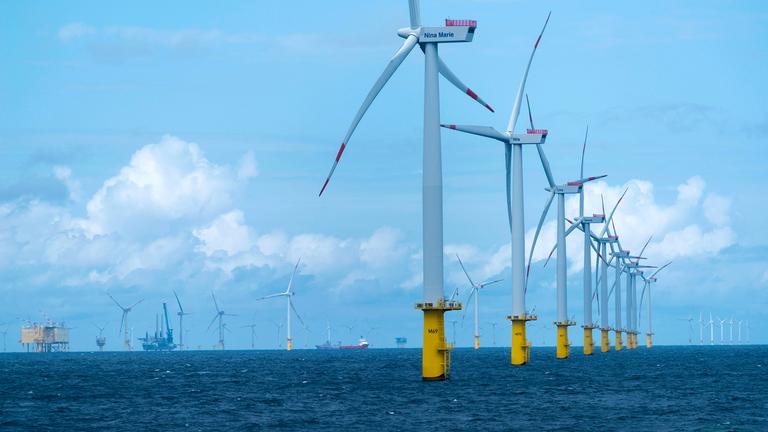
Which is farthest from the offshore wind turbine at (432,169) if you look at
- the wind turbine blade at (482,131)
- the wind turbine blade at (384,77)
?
the wind turbine blade at (482,131)

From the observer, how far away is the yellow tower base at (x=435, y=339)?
101 m

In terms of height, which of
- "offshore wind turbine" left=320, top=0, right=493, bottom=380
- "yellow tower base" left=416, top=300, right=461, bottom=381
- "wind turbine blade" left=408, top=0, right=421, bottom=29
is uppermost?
"wind turbine blade" left=408, top=0, right=421, bottom=29

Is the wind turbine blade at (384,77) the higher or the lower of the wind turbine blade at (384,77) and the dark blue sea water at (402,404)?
the higher

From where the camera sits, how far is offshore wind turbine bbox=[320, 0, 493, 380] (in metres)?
101

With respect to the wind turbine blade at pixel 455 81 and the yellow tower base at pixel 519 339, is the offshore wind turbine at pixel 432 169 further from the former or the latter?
the yellow tower base at pixel 519 339

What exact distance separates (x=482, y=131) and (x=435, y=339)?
45754 mm

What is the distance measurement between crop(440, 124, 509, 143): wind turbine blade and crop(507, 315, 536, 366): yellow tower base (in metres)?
23.6

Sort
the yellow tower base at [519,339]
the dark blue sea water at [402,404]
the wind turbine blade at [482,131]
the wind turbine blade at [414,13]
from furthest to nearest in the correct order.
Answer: the yellow tower base at [519,339]
the wind turbine blade at [482,131]
the wind turbine blade at [414,13]
the dark blue sea water at [402,404]

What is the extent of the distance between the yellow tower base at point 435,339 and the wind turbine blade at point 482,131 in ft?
116

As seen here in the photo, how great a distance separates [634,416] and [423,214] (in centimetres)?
2525

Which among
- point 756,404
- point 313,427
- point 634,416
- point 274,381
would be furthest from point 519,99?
point 313,427

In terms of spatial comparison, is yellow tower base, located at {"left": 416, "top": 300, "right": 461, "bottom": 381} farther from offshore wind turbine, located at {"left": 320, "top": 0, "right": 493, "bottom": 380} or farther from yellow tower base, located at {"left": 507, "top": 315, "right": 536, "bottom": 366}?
yellow tower base, located at {"left": 507, "top": 315, "right": 536, "bottom": 366}

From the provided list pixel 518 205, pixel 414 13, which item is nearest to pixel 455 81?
pixel 414 13

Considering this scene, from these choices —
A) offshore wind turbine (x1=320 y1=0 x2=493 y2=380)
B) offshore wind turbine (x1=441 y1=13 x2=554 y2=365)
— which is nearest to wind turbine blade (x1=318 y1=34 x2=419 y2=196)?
offshore wind turbine (x1=320 y1=0 x2=493 y2=380)
